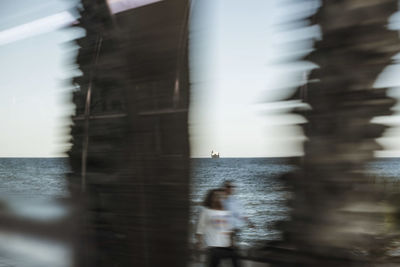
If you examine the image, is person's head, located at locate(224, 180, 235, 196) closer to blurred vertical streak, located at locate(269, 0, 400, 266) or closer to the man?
the man

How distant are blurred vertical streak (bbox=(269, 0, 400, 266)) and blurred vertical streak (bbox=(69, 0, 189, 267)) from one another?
63 centimetres

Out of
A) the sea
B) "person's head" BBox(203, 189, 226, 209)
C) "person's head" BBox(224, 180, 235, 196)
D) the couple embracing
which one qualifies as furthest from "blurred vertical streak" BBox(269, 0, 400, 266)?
"person's head" BBox(224, 180, 235, 196)

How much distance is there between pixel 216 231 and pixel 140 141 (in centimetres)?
303

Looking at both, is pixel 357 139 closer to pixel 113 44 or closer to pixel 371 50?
pixel 371 50

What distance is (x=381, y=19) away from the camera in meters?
1.59

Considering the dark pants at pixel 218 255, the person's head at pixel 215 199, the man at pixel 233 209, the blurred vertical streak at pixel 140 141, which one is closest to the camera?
the blurred vertical streak at pixel 140 141

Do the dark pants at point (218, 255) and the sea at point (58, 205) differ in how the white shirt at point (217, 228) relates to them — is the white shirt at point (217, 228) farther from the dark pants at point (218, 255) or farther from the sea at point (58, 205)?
the sea at point (58, 205)

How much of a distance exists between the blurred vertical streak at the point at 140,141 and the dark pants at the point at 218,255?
2.74 m

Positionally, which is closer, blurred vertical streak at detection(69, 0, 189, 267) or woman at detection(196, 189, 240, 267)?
blurred vertical streak at detection(69, 0, 189, 267)

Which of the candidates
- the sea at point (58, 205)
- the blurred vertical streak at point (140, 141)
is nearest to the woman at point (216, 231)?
the sea at point (58, 205)

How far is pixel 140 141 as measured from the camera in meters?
1.99

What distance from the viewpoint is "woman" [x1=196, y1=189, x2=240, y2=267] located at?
4711 millimetres

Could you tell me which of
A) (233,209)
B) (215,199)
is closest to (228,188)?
(233,209)

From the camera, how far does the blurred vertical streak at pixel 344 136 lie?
1.59 meters
